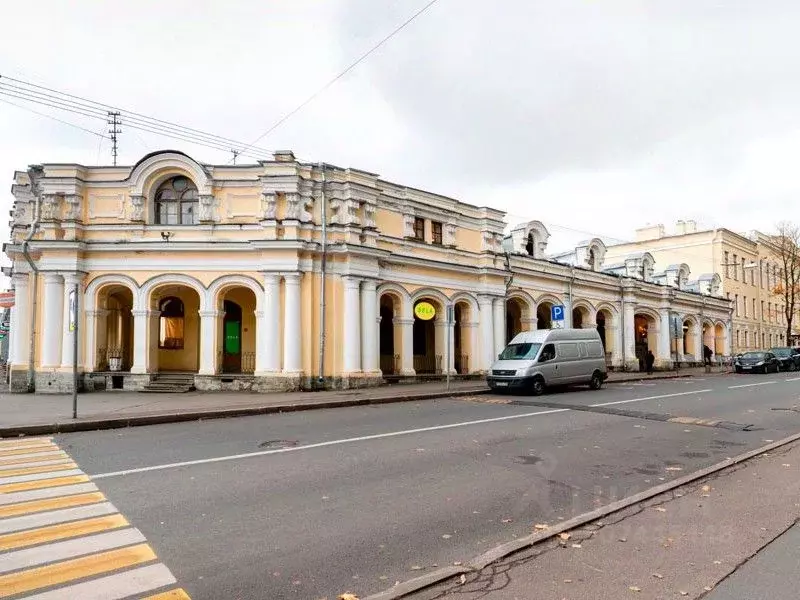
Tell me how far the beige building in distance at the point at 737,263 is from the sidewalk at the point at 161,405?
36563 mm

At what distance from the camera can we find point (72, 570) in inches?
166

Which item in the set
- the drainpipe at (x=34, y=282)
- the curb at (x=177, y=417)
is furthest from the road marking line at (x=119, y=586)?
the drainpipe at (x=34, y=282)

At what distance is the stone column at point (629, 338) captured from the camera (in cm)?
3306

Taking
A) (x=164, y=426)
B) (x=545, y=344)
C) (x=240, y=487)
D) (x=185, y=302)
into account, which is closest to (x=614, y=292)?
(x=545, y=344)

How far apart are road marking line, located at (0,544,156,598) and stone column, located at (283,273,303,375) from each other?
48.1 ft

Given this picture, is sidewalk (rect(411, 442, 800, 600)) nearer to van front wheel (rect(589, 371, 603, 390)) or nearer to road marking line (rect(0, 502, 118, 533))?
road marking line (rect(0, 502, 118, 533))

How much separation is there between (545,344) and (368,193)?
873 centimetres

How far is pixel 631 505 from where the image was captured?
5832 mm

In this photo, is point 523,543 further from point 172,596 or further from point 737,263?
point 737,263

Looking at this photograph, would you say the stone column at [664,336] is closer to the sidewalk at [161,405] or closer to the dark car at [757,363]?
the dark car at [757,363]

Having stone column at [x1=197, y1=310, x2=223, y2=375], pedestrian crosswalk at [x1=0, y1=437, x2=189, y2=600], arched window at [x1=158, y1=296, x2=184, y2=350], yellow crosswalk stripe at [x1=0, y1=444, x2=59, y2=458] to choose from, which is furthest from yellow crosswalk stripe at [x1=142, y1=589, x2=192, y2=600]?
arched window at [x1=158, y1=296, x2=184, y2=350]

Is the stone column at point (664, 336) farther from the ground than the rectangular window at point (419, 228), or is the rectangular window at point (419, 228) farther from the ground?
the rectangular window at point (419, 228)

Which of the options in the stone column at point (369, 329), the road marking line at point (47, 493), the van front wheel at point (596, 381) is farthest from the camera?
the van front wheel at point (596, 381)

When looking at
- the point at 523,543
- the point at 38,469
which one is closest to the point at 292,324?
the point at 38,469
